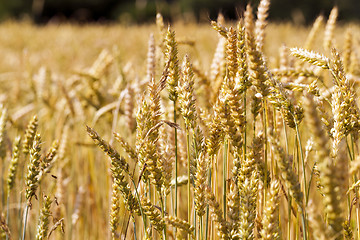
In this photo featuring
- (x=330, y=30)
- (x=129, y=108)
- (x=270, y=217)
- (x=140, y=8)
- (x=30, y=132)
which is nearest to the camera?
(x=270, y=217)

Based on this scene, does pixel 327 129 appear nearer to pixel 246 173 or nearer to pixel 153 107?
pixel 246 173

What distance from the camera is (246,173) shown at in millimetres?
660

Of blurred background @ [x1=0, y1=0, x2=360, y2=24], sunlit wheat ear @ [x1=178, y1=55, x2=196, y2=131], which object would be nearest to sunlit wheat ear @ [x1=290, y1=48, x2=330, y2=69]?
sunlit wheat ear @ [x1=178, y1=55, x2=196, y2=131]

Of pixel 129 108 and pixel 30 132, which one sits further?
pixel 129 108

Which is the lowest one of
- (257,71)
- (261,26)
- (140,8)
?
(257,71)

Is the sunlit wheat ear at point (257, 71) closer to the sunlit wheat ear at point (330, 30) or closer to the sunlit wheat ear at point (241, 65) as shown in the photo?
the sunlit wheat ear at point (241, 65)

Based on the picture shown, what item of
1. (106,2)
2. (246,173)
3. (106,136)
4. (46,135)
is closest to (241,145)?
(246,173)

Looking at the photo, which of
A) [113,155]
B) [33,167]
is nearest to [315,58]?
[113,155]

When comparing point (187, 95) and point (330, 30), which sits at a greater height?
point (330, 30)

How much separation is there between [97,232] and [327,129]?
3.31ft

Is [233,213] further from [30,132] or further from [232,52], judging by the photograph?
[30,132]

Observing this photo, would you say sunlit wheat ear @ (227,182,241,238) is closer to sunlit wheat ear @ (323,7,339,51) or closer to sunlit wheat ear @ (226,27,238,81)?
sunlit wheat ear @ (226,27,238,81)

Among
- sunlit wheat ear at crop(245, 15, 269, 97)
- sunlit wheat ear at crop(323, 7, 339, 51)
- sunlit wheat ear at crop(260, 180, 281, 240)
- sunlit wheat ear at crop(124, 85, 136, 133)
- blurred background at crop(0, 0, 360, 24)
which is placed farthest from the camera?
blurred background at crop(0, 0, 360, 24)

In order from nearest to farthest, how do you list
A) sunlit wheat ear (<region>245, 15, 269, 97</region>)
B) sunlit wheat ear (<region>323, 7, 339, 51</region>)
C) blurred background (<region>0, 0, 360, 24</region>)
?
sunlit wheat ear (<region>245, 15, 269, 97</region>)
sunlit wheat ear (<region>323, 7, 339, 51</region>)
blurred background (<region>0, 0, 360, 24</region>)
